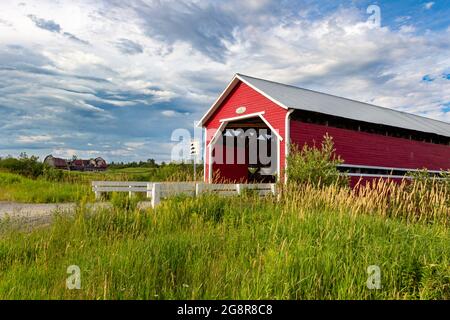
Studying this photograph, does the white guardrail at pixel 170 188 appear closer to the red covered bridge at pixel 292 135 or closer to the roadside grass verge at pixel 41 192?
the roadside grass verge at pixel 41 192

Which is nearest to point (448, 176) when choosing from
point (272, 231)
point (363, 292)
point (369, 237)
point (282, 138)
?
point (282, 138)

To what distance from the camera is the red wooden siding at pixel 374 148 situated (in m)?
13.6

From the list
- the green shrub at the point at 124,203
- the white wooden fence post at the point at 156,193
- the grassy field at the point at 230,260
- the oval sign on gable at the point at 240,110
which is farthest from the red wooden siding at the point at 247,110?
the grassy field at the point at 230,260

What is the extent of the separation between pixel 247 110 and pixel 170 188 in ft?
22.7

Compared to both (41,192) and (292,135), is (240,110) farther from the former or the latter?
(41,192)

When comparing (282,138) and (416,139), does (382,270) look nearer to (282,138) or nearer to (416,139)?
(282,138)

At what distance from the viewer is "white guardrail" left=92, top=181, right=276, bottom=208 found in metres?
9.32

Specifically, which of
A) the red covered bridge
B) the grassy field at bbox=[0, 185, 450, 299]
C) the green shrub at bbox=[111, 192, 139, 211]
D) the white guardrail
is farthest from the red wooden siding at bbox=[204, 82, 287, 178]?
the grassy field at bbox=[0, 185, 450, 299]

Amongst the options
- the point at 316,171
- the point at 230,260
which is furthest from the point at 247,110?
the point at 230,260

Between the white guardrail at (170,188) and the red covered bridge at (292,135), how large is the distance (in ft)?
7.43

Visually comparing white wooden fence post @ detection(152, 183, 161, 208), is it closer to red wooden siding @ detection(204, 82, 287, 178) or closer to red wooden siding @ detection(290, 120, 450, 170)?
red wooden siding @ detection(204, 82, 287, 178)

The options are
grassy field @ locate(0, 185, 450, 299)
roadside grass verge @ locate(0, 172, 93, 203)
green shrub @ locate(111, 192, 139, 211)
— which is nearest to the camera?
grassy field @ locate(0, 185, 450, 299)

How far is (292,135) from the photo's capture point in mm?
13031

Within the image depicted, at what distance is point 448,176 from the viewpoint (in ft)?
35.9
